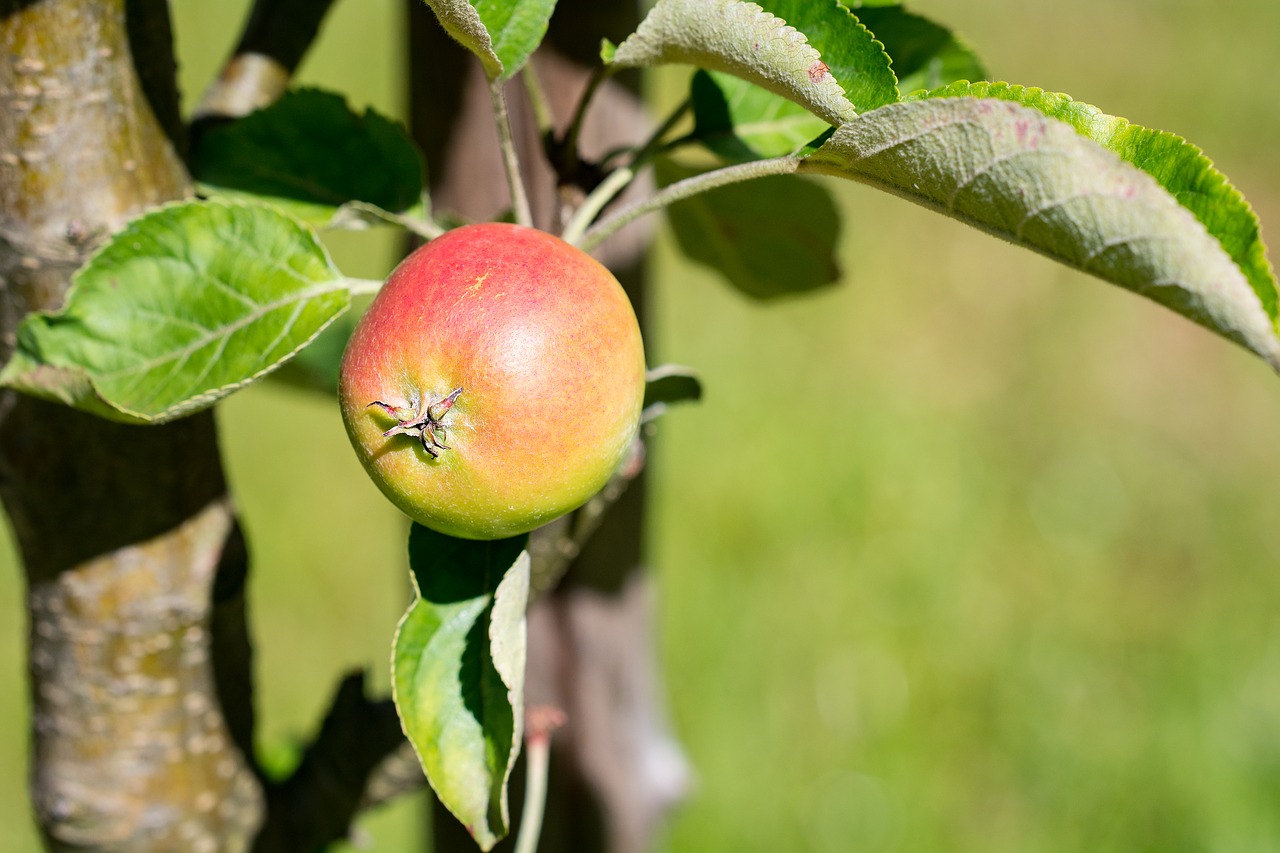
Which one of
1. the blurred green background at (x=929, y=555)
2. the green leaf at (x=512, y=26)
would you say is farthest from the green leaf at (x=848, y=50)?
the blurred green background at (x=929, y=555)

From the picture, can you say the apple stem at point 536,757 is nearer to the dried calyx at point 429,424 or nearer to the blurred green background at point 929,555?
the dried calyx at point 429,424

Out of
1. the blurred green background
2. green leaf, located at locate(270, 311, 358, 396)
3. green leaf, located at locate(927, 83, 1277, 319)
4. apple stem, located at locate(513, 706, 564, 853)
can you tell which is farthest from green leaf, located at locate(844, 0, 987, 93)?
the blurred green background

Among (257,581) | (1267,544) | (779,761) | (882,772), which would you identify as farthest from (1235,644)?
(257,581)

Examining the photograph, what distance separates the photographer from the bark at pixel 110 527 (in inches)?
31.7

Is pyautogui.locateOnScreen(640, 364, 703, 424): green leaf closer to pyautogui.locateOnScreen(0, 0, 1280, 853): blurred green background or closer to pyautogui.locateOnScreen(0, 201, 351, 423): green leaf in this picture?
pyautogui.locateOnScreen(0, 201, 351, 423): green leaf

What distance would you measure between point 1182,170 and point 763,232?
51cm

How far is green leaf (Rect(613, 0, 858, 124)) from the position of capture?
0.61 m

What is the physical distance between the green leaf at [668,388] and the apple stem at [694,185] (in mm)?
104

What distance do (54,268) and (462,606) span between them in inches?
15.8

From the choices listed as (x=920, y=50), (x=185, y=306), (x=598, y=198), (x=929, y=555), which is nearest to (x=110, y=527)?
(x=185, y=306)

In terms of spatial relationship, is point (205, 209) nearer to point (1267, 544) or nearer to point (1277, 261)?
point (1267, 544)

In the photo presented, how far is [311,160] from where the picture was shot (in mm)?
877

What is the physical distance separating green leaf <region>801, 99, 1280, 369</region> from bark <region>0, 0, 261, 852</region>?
524 mm

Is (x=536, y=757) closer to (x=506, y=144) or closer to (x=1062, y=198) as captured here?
(x=506, y=144)
